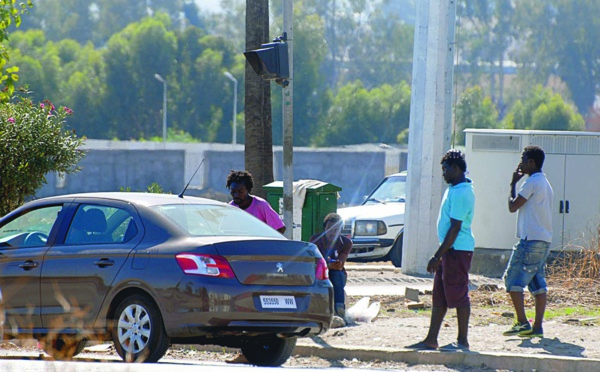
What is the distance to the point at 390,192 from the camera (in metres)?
19.7

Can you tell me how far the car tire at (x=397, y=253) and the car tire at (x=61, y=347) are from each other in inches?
374

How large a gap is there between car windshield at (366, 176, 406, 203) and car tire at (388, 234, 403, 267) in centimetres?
123

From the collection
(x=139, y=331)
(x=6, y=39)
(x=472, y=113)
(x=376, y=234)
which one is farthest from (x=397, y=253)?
(x=472, y=113)

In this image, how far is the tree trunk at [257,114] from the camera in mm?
13945

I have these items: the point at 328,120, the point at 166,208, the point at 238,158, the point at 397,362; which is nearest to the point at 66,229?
the point at 166,208

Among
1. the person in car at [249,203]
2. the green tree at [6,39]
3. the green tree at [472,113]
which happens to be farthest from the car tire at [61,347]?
the green tree at [472,113]

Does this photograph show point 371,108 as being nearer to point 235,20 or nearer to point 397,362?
point 235,20

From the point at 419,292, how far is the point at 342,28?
356 feet

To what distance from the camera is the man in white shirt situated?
32.2 feet

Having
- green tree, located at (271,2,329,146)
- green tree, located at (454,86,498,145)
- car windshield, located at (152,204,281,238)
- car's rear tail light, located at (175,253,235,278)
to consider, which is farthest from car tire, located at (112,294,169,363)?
green tree, located at (454,86,498,145)

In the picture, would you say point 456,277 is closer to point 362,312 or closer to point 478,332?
point 478,332

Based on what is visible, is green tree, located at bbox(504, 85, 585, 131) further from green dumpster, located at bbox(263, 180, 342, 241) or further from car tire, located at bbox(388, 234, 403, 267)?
green dumpster, located at bbox(263, 180, 342, 241)

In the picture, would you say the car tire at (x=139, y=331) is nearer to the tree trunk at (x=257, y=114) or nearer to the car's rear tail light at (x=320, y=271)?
the car's rear tail light at (x=320, y=271)

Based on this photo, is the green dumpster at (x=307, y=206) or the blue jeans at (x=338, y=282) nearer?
the blue jeans at (x=338, y=282)
